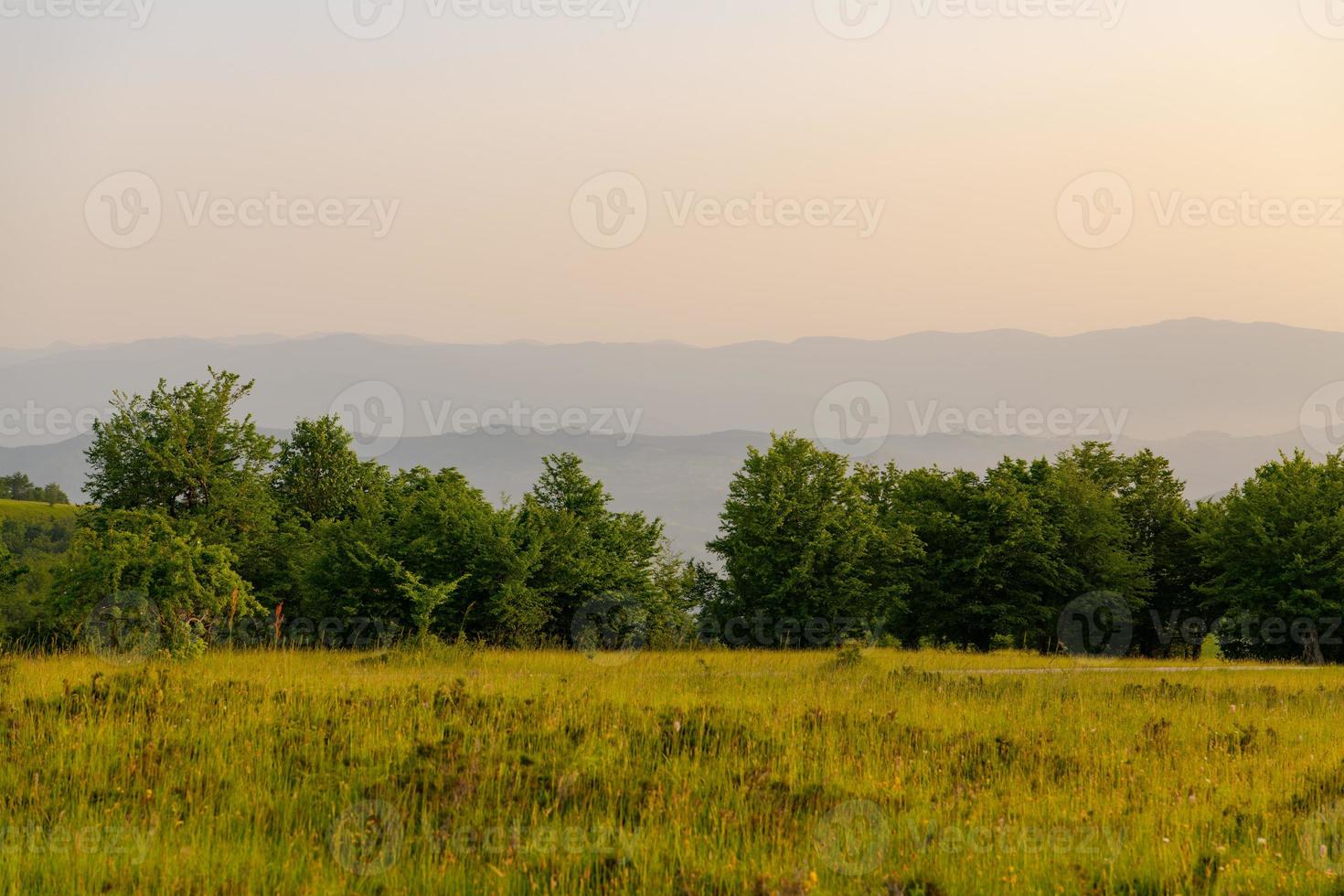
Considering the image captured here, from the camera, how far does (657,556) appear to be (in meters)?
38.7

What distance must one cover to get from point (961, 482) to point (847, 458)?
6.78 metres

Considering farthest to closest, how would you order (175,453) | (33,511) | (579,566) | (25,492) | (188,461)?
(25,492) → (33,511) → (188,461) → (175,453) → (579,566)

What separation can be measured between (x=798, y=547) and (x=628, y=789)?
29.3 m

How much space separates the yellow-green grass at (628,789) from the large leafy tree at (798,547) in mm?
21645

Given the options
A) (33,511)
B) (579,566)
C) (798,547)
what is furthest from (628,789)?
(33,511)

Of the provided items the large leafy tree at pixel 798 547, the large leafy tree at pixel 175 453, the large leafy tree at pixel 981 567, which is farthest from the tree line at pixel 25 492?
the large leafy tree at pixel 981 567

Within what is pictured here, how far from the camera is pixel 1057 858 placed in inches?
355

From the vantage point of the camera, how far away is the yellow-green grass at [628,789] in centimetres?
857

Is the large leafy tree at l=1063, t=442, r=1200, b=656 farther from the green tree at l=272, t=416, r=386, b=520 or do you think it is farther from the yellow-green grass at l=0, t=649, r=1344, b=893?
the green tree at l=272, t=416, r=386, b=520

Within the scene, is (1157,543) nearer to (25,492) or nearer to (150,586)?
(150,586)

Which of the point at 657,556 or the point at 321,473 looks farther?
the point at 321,473

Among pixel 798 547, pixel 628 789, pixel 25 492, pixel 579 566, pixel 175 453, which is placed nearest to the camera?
pixel 628 789

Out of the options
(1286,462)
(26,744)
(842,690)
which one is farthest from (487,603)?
(1286,462)

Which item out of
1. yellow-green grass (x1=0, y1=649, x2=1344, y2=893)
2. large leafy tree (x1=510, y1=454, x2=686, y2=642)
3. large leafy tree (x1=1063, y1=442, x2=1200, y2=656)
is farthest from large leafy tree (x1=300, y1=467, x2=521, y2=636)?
large leafy tree (x1=1063, y1=442, x2=1200, y2=656)
